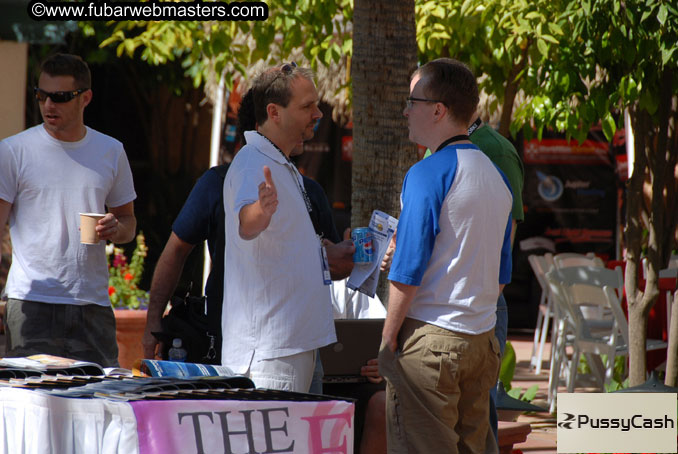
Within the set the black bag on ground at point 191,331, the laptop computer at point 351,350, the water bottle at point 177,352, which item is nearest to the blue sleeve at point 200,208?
the black bag on ground at point 191,331

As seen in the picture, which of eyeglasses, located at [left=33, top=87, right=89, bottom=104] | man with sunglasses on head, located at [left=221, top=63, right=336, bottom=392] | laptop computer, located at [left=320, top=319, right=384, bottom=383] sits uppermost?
eyeglasses, located at [left=33, top=87, right=89, bottom=104]

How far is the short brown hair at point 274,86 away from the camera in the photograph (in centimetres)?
311

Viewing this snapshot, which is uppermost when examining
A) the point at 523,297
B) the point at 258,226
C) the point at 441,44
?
the point at 441,44

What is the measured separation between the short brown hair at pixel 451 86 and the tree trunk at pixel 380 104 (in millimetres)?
1378

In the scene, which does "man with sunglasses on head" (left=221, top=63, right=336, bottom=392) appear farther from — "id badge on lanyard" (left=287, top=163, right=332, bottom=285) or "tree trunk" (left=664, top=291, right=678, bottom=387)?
"tree trunk" (left=664, top=291, right=678, bottom=387)

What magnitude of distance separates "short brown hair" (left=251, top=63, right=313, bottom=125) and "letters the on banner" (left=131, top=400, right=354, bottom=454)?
1.08m

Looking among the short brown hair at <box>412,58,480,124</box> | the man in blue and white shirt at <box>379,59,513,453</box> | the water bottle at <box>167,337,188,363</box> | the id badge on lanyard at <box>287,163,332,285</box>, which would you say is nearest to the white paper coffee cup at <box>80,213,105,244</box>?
the water bottle at <box>167,337,188,363</box>

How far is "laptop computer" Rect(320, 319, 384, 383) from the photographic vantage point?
12.4 ft

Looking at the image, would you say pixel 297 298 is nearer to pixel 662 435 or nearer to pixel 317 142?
pixel 662 435

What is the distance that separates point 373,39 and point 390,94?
0.27 meters

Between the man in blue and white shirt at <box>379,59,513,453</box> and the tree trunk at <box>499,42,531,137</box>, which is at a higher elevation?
the tree trunk at <box>499,42,531,137</box>

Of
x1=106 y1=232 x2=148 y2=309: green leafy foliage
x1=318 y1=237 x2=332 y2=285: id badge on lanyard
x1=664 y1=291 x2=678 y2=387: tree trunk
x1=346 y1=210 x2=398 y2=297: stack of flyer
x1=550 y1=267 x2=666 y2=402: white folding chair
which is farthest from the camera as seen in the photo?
x1=106 y1=232 x2=148 y2=309: green leafy foliage

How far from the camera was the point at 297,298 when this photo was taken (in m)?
2.97

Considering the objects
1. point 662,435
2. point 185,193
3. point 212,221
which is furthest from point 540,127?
point 185,193
